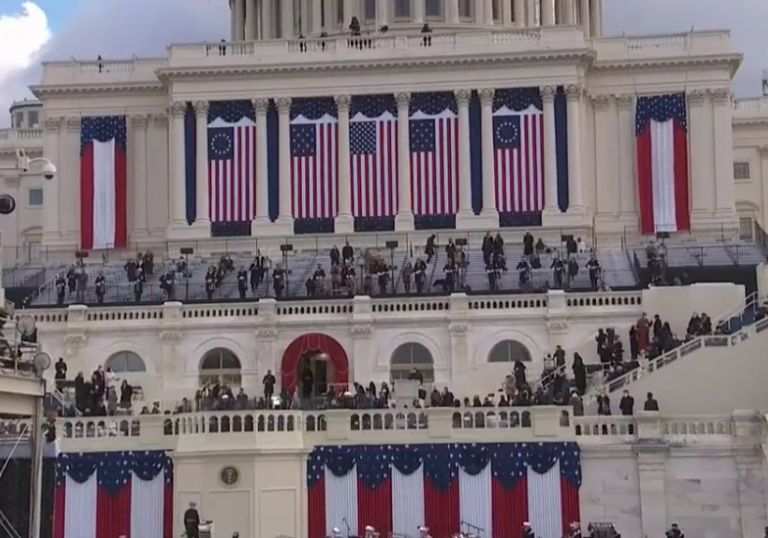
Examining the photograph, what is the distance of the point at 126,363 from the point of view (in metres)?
68.1

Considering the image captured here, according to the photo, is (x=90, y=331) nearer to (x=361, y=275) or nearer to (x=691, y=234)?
(x=361, y=275)

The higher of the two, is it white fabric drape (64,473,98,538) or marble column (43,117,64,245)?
marble column (43,117,64,245)

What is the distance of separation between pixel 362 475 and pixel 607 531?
7.95 m

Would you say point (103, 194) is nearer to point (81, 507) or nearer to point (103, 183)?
point (103, 183)

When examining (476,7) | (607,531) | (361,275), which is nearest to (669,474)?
(607,531)

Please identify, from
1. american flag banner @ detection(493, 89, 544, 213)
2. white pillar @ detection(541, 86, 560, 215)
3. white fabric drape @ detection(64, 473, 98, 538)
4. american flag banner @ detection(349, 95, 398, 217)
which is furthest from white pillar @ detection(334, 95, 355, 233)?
white fabric drape @ detection(64, 473, 98, 538)

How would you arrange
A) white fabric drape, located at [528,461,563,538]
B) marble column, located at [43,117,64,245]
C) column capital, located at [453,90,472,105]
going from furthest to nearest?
marble column, located at [43,117,64,245] → column capital, located at [453,90,472,105] → white fabric drape, located at [528,461,563,538]

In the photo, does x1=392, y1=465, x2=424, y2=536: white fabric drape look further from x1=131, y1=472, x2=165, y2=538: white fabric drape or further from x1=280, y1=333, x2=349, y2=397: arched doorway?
x1=280, y1=333, x2=349, y2=397: arched doorway

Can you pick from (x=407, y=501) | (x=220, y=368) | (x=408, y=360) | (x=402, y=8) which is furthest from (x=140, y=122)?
(x=407, y=501)

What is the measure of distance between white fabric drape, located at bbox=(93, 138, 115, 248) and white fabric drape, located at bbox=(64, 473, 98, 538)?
41.0m

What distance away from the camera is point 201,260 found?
83.0m

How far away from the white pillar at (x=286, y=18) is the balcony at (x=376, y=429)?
60.6 m

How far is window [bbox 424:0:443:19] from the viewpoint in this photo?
10750 cm

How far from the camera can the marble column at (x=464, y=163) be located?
8919 cm
